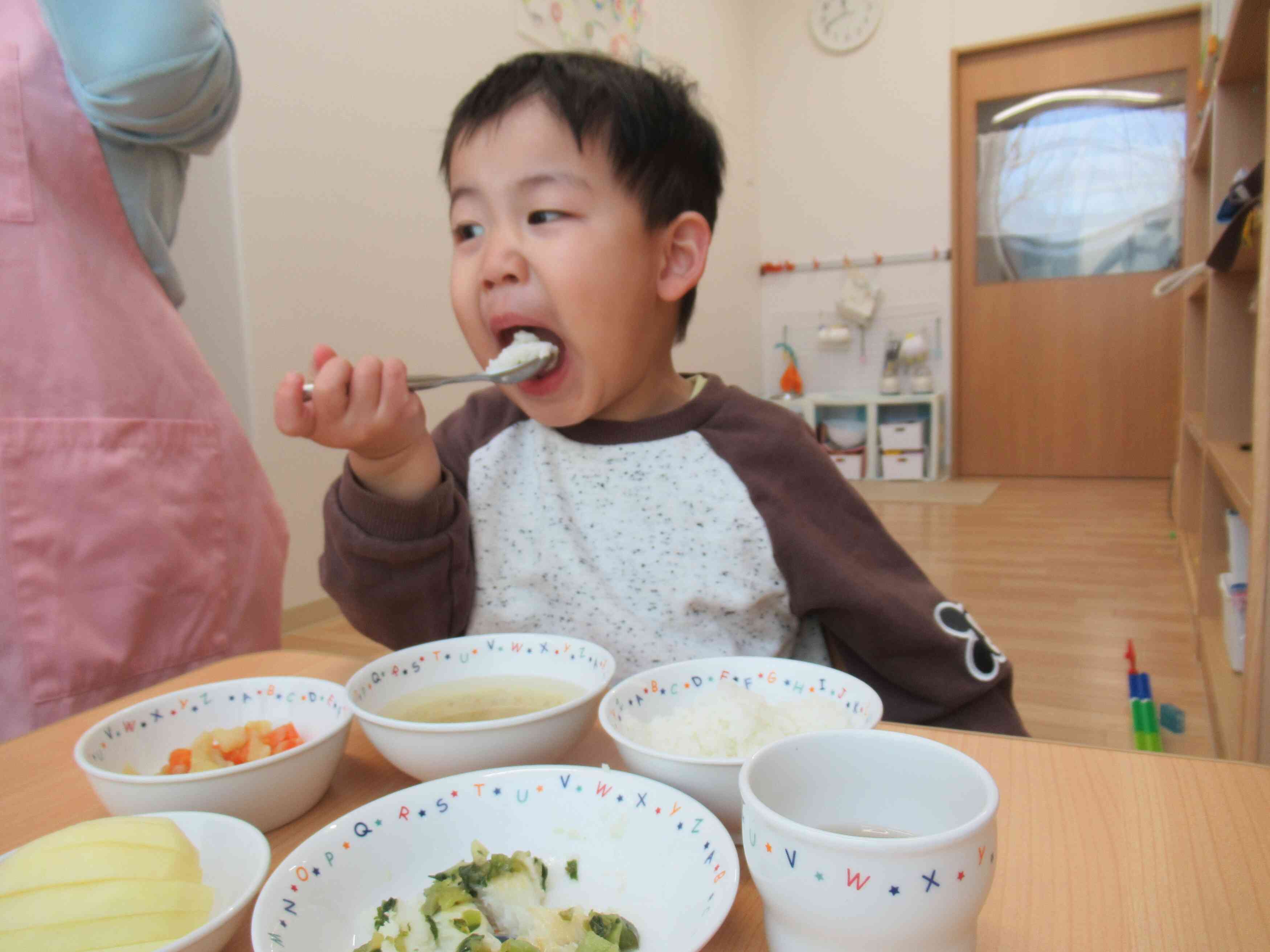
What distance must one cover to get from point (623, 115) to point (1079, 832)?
0.67 m

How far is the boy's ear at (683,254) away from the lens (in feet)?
2.73

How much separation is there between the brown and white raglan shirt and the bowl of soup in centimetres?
18

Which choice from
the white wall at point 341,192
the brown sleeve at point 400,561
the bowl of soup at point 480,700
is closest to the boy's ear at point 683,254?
the brown sleeve at point 400,561

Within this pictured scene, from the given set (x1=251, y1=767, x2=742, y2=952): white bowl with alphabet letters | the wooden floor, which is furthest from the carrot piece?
the wooden floor

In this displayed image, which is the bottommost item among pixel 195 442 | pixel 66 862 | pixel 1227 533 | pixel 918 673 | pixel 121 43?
pixel 1227 533

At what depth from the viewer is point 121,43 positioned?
73 cm

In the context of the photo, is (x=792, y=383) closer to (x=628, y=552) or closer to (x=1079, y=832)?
(x=628, y=552)

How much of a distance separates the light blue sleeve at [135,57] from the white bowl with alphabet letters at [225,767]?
1.78ft

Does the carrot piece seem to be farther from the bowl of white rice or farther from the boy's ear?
the boy's ear

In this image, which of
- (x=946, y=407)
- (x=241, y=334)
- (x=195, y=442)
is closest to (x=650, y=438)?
(x=195, y=442)

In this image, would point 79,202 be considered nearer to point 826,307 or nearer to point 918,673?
point 918,673

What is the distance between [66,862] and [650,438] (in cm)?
60

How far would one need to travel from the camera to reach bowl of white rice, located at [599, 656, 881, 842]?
0.38m

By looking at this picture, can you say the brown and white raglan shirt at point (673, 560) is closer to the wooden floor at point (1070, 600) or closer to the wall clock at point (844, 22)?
the wooden floor at point (1070, 600)
